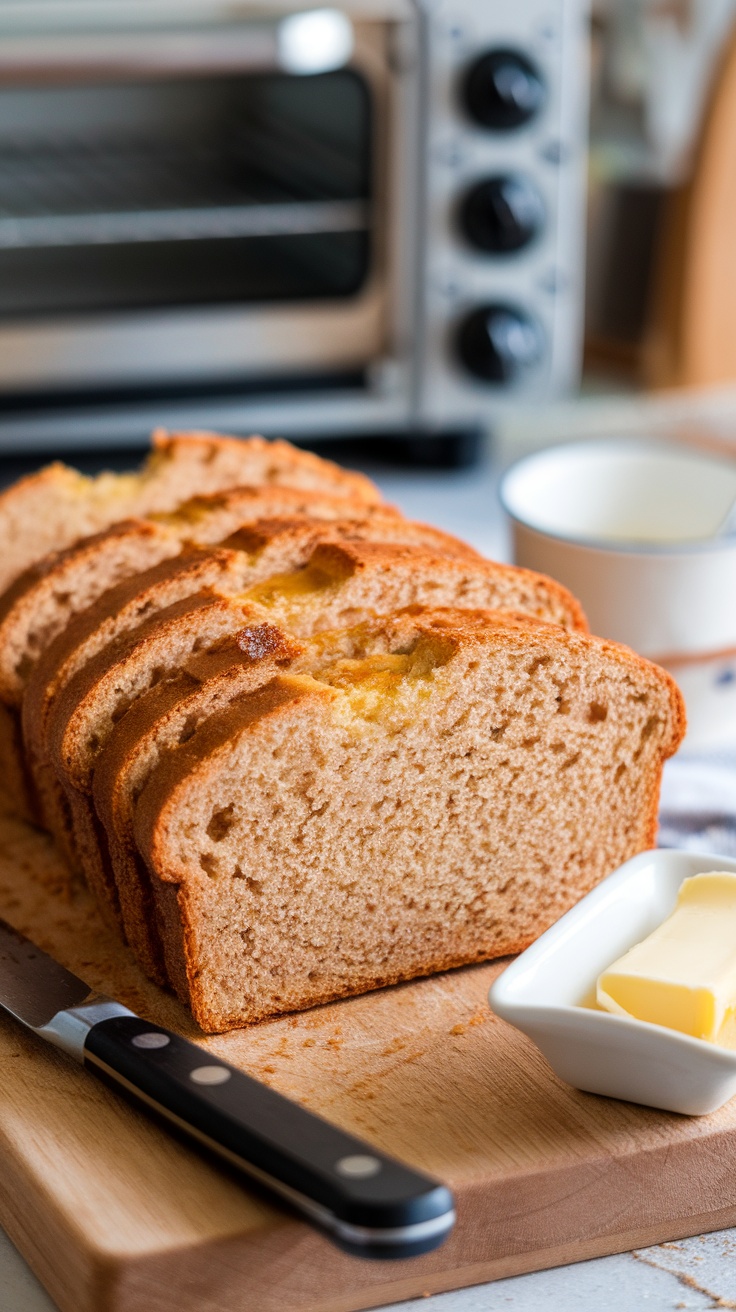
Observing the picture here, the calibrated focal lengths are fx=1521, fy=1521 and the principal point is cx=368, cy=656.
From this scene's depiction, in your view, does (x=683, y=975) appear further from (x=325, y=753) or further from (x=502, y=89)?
(x=502, y=89)

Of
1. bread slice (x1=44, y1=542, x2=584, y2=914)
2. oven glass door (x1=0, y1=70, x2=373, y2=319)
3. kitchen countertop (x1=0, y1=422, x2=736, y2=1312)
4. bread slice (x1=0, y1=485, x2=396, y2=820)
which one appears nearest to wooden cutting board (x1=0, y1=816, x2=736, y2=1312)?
kitchen countertop (x1=0, y1=422, x2=736, y2=1312)

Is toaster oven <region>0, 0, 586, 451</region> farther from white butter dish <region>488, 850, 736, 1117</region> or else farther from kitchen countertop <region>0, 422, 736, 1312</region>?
kitchen countertop <region>0, 422, 736, 1312</region>

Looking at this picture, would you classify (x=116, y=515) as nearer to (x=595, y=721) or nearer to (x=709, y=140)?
(x=595, y=721)

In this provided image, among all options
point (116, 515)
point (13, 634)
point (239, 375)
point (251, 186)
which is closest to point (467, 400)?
point (239, 375)

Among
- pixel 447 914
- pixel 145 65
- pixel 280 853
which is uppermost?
pixel 145 65

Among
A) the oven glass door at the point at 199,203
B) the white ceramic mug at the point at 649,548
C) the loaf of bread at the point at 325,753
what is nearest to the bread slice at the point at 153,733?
the loaf of bread at the point at 325,753
